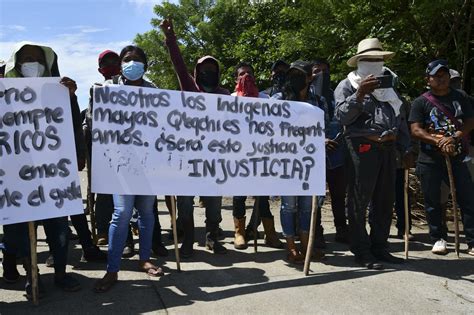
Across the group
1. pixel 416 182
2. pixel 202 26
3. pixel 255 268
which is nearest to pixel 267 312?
pixel 255 268

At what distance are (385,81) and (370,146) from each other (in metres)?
0.64

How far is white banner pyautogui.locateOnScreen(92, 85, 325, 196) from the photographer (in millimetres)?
3900

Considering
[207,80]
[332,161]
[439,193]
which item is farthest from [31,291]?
[439,193]

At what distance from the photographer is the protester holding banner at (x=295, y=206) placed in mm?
4621

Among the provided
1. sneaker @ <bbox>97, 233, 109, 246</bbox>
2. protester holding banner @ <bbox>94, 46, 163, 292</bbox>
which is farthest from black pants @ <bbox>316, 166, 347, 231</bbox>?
sneaker @ <bbox>97, 233, 109, 246</bbox>

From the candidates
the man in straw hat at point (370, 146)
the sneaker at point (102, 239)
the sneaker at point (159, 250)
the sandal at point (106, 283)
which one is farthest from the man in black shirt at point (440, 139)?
the sneaker at point (102, 239)

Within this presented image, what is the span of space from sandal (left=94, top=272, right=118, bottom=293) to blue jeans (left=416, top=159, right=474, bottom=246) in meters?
3.42

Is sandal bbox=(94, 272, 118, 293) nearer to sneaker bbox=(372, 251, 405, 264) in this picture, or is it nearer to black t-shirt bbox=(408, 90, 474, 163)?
sneaker bbox=(372, 251, 405, 264)

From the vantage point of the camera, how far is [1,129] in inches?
139

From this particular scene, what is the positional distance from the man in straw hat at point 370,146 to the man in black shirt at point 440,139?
597 mm

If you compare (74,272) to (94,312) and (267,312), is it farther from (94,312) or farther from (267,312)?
(267,312)

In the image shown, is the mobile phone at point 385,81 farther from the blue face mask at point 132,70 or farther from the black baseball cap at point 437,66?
the blue face mask at point 132,70

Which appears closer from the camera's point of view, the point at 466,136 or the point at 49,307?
the point at 49,307

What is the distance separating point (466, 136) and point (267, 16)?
9.88 meters
